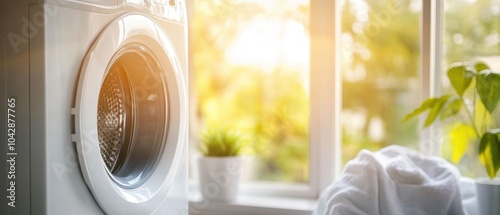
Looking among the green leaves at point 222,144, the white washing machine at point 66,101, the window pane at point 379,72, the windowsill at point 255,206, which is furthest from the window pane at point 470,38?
the white washing machine at point 66,101

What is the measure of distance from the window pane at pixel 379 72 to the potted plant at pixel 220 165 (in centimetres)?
47

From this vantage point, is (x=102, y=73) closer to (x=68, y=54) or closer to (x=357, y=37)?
(x=68, y=54)

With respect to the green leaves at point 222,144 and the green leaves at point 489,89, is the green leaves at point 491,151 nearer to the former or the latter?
the green leaves at point 489,89

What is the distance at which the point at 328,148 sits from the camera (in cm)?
201

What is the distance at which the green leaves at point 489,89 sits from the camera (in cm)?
151

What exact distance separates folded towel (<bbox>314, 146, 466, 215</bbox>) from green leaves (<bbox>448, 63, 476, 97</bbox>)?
0.25m

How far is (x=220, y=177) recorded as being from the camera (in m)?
2.00

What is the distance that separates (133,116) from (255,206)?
66 centimetres

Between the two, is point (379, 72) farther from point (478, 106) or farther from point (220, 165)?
point (220, 165)

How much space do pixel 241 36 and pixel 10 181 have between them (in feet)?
4.72

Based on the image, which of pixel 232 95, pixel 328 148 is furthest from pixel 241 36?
pixel 328 148

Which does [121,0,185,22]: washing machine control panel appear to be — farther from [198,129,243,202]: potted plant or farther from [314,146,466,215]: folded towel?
[314,146,466,215]: folded towel

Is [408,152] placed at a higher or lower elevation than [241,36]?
lower

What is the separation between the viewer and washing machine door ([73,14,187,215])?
118cm
